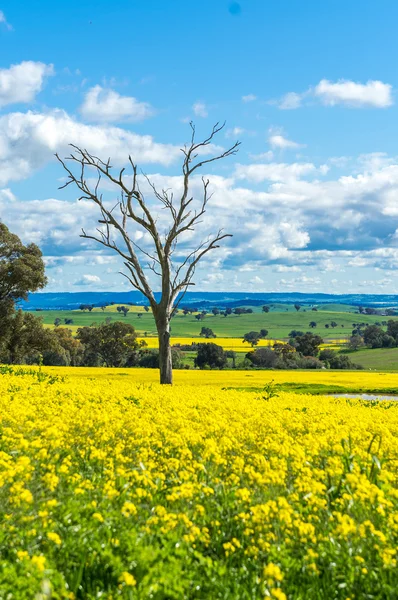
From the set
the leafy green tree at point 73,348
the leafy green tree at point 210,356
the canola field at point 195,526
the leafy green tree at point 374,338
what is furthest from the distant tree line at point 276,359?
the canola field at point 195,526

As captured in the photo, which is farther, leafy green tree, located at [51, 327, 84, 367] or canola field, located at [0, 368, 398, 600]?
leafy green tree, located at [51, 327, 84, 367]

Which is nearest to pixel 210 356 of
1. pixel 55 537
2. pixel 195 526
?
pixel 195 526

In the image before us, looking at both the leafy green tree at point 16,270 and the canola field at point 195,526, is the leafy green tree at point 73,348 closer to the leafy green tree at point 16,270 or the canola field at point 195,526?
the leafy green tree at point 16,270

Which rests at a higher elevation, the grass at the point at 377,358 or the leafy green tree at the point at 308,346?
the leafy green tree at the point at 308,346

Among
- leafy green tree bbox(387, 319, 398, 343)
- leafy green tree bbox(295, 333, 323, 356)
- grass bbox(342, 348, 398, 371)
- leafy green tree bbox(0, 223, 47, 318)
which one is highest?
leafy green tree bbox(0, 223, 47, 318)

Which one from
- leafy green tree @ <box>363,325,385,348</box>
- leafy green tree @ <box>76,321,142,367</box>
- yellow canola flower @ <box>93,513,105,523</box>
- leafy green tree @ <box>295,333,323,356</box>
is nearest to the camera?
yellow canola flower @ <box>93,513,105,523</box>

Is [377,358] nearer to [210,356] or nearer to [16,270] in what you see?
[210,356]

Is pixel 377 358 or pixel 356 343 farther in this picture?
pixel 356 343

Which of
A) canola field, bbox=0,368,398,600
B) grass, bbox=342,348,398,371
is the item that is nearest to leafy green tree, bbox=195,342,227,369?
grass, bbox=342,348,398,371

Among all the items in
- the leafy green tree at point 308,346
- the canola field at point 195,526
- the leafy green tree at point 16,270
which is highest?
the leafy green tree at point 16,270

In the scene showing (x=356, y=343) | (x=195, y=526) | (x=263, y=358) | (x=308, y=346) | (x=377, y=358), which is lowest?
(x=377, y=358)

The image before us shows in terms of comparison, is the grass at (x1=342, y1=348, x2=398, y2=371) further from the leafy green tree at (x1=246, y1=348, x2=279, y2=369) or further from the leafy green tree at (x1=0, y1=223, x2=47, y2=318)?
the leafy green tree at (x1=0, y1=223, x2=47, y2=318)

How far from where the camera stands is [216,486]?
7383mm

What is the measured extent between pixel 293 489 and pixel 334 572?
1830mm
